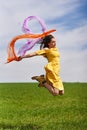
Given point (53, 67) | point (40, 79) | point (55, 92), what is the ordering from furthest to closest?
1. point (40, 79)
2. point (53, 67)
3. point (55, 92)

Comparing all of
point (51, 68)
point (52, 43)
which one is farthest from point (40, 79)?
point (52, 43)

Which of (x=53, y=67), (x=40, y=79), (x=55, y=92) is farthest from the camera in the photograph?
(x=40, y=79)

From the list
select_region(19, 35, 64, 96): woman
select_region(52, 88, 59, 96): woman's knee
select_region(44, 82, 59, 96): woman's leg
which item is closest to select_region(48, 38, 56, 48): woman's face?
select_region(19, 35, 64, 96): woman

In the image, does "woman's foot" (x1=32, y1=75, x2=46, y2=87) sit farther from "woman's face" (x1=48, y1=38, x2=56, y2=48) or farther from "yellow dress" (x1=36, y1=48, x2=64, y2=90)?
"woman's face" (x1=48, y1=38, x2=56, y2=48)

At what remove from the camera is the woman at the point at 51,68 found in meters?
12.2

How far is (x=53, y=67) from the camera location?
12.2 metres

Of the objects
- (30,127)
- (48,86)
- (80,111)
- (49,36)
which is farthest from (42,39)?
(80,111)

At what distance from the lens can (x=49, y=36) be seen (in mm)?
12250

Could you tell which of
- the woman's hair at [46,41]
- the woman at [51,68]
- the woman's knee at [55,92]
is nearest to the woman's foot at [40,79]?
the woman at [51,68]

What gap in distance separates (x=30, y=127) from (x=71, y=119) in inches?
75.1

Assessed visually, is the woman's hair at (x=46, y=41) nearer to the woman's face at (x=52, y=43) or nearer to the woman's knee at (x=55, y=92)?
the woman's face at (x=52, y=43)

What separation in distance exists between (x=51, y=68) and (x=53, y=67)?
0.06 m

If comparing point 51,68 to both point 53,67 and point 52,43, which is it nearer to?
point 53,67

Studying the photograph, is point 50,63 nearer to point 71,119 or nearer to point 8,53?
point 8,53
